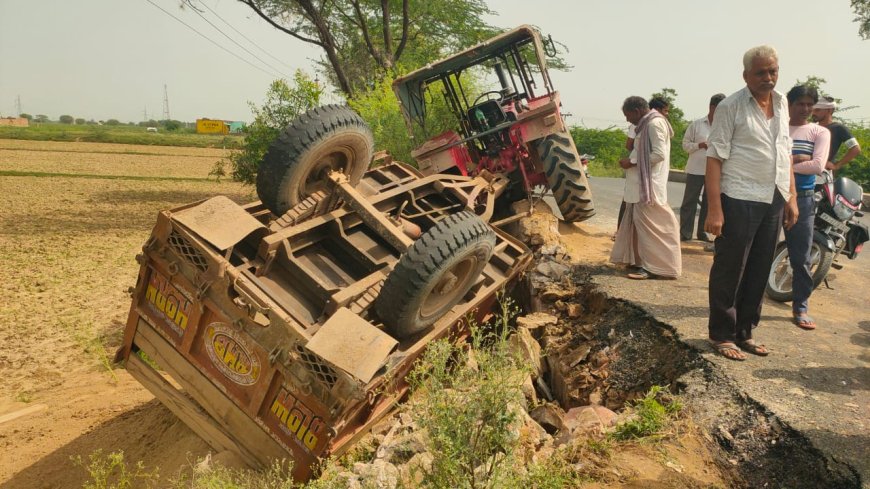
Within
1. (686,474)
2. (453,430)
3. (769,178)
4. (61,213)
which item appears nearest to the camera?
(453,430)

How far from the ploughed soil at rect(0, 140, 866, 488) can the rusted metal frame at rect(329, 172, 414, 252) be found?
5.46 feet

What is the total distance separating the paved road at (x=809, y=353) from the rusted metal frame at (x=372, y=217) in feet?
6.83

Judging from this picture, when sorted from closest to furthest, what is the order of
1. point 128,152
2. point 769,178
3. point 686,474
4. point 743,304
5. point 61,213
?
1. point 686,474
2. point 769,178
3. point 743,304
4. point 61,213
5. point 128,152

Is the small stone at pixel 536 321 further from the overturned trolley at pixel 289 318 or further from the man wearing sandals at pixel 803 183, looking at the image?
the man wearing sandals at pixel 803 183

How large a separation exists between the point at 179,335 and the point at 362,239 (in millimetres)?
1518

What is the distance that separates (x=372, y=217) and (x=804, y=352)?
3.15m

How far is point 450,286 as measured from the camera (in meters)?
4.01

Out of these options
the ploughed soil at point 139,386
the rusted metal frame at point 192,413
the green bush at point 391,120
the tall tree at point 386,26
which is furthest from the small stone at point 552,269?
the tall tree at point 386,26

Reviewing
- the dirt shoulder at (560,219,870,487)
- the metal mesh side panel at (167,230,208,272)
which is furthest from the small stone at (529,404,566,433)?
the metal mesh side panel at (167,230,208,272)

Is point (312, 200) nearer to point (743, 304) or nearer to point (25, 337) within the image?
point (743, 304)

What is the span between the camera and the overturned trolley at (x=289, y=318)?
10.5 ft

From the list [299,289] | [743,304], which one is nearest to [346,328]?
[299,289]

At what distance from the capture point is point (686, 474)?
284 centimetres

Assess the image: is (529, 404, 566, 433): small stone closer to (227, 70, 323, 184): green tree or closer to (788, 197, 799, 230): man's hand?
(788, 197, 799, 230): man's hand
